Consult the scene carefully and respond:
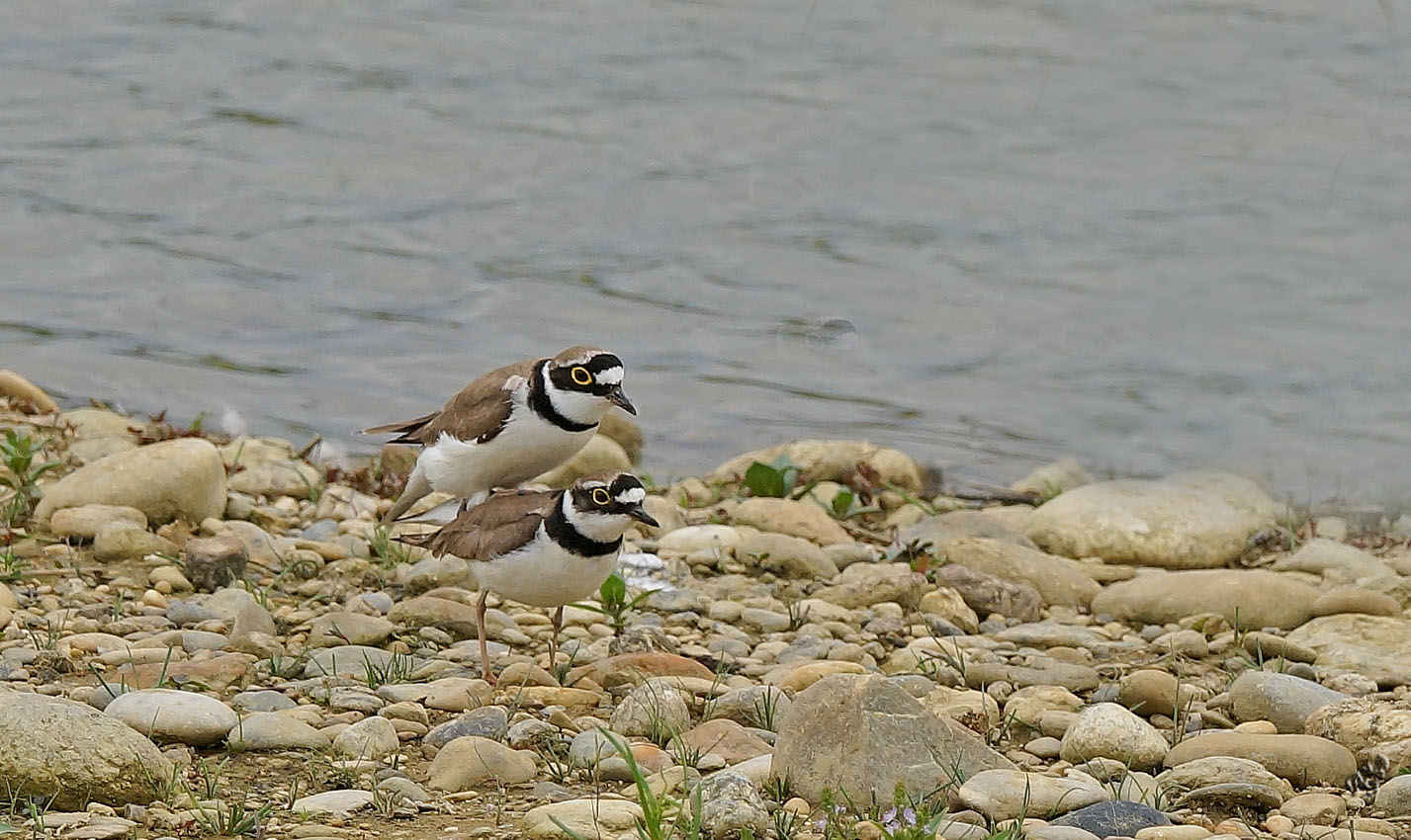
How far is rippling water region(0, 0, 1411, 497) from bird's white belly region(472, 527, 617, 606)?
5168mm

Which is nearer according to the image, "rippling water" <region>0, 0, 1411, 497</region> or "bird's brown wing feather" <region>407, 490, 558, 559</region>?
"bird's brown wing feather" <region>407, 490, 558, 559</region>

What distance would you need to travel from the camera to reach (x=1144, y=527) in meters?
9.24

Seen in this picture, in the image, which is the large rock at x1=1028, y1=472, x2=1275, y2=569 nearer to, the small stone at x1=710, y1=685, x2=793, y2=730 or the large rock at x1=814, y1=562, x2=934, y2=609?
the large rock at x1=814, y1=562, x2=934, y2=609

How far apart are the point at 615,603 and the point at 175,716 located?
2.23m

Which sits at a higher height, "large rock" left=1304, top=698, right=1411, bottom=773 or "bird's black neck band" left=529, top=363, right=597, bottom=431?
"bird's black neck band" left=529, top=363, right=597, bottom=431

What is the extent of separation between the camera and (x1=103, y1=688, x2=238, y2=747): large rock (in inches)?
210

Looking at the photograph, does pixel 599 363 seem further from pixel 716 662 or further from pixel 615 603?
pixel 716 662

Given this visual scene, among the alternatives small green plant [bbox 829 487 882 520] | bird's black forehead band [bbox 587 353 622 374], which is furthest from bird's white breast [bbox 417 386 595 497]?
small green plant [bbox 829 487 882 520]

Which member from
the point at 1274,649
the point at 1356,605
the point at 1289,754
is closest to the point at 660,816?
the point at 1289,754

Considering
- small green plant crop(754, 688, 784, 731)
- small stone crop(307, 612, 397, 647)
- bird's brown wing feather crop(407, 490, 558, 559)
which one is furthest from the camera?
small stone crop(307, 612, 397, 647)

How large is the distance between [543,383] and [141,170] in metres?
10.4

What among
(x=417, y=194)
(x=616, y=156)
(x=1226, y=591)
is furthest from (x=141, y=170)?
(x=1226, y=591)

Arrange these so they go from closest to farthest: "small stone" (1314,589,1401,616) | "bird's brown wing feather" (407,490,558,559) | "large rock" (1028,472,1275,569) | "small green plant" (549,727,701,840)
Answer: "small green plant" (549,727,701,840)
"bird's brown wing feather" (407,490,558,559)
"small stone" (1314,589,1401,616)
"large rock" (1028,472,1275,569)

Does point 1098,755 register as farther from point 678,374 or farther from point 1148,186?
point 1148,186
